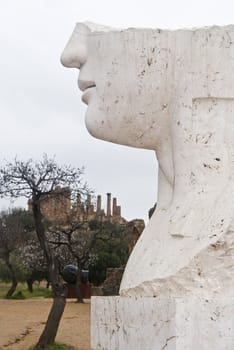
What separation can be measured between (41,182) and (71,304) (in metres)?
7.70

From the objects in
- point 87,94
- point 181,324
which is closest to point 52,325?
point 87,94

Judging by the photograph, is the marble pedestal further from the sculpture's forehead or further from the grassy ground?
the grassy ground

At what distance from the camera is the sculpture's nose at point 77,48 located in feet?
13.3

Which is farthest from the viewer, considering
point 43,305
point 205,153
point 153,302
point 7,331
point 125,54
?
point 43,305

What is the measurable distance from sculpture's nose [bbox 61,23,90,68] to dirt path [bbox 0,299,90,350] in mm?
11136

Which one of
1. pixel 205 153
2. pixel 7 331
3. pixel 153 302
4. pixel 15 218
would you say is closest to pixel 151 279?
pixel 153 302

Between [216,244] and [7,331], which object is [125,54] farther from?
[7,331]

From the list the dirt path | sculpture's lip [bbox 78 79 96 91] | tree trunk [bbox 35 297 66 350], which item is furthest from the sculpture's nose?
the dirt path

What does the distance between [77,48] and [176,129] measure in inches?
33.4

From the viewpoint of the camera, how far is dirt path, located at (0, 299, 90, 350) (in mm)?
15094

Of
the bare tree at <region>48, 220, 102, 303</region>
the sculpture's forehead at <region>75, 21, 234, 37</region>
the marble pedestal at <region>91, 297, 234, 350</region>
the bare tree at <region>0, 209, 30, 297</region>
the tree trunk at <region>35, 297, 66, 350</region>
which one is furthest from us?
the bare tree at <region>0, 209, 30, 297</region>

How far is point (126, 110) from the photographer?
3.82 meters

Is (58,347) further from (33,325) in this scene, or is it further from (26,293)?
(26,293)

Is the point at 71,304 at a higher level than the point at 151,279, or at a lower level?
lower
